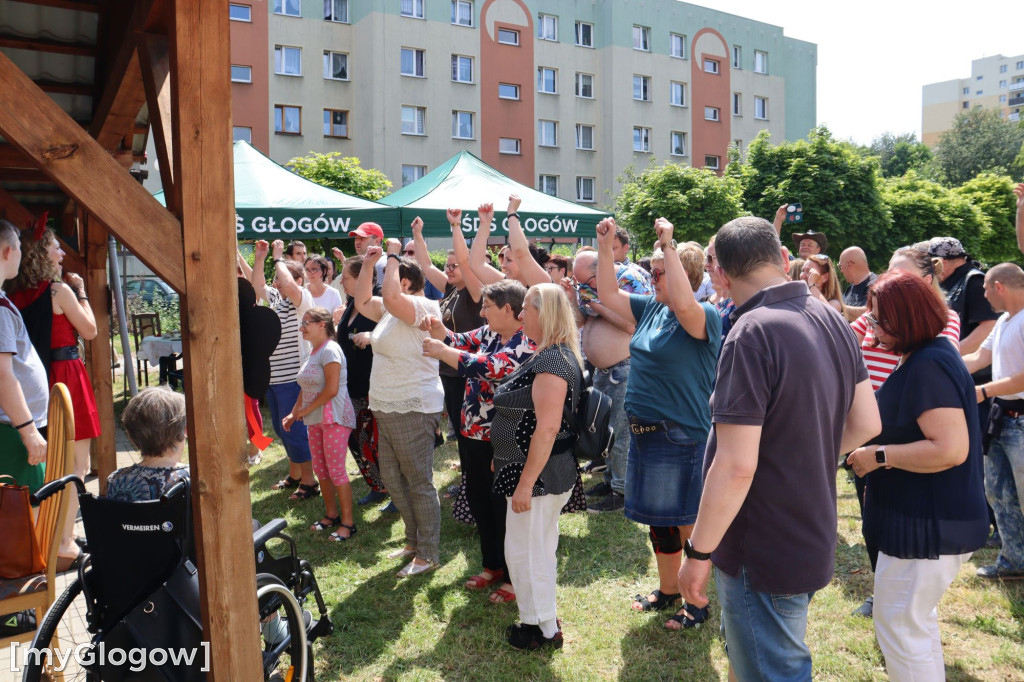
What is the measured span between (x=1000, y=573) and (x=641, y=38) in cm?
3683

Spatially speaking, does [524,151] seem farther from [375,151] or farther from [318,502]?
[318,502]

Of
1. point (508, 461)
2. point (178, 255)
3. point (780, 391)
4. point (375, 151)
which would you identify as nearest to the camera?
point (780, 391)

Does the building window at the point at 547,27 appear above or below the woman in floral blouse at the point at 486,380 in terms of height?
above

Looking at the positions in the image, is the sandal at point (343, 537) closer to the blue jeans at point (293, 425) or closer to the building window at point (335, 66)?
the blue jeans at point (293, 425)

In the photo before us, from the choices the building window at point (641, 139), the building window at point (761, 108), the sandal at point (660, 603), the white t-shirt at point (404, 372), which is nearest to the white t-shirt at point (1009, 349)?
the sandal at point (660, 603)

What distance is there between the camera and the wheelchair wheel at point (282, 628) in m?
2.89

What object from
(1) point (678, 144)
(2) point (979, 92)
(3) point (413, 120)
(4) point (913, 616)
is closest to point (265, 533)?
(4) point (913, 616)

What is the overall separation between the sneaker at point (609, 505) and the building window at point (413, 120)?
89.9 ft

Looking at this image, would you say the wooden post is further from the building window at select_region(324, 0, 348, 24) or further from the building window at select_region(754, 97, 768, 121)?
the building window at select_region(754, 97, 768, 121)

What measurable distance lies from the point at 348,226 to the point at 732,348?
6743mm

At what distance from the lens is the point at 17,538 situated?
2.88m

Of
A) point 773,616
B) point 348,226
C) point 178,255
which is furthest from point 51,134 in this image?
point 348,226

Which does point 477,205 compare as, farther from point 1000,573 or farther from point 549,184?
point 549,184

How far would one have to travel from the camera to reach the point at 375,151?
30297 millimetres
